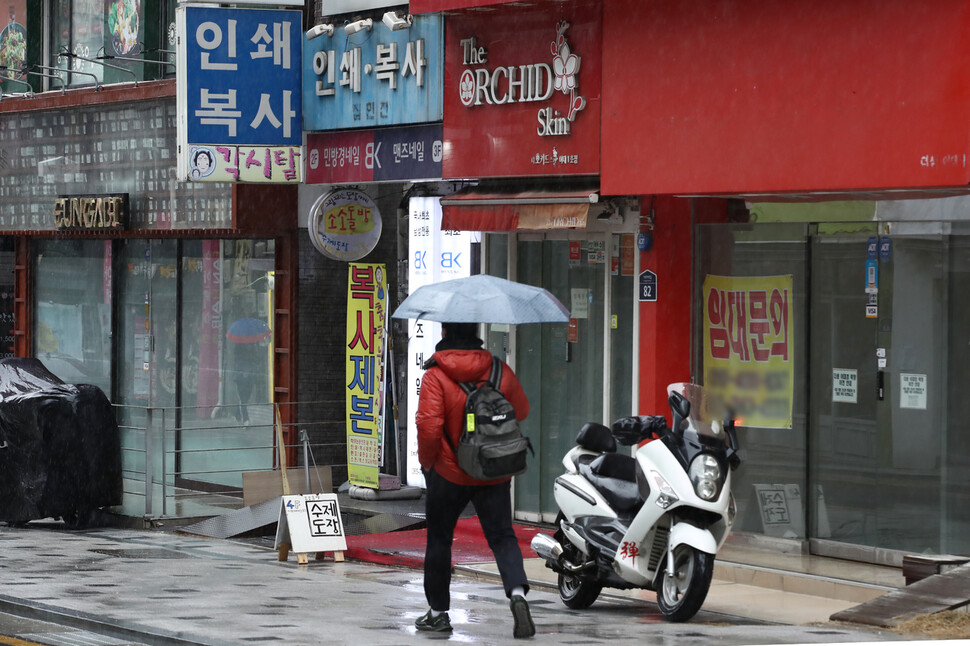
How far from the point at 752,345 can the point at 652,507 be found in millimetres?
3493

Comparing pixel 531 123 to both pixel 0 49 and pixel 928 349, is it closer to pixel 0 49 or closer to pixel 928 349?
pixel 928 349

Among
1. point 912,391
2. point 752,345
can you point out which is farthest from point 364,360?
point 912,391

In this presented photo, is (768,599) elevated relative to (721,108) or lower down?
lower down

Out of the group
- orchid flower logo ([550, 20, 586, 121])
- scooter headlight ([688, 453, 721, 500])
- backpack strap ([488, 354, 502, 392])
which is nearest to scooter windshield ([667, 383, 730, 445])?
scooter headlight ([688, 453, 721, 500])

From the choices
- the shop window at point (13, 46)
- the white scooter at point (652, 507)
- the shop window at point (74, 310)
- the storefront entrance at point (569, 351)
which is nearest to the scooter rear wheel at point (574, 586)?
the white scooter at point (652, 507)

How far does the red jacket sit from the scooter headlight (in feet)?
4.03

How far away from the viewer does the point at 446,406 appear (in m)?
9.17

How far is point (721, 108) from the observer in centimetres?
1228

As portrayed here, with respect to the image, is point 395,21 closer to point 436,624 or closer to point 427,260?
point 427,260

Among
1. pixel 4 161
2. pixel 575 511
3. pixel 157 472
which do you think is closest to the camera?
pixel 575 511

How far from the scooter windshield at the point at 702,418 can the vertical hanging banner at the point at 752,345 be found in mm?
2488

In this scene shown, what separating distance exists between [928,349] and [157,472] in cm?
1128

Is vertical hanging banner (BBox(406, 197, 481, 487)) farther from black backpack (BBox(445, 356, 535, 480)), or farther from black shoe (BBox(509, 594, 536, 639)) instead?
black shoe (BBox(509, 594, 536, 639))

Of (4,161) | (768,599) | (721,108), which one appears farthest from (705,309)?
(4,161)
